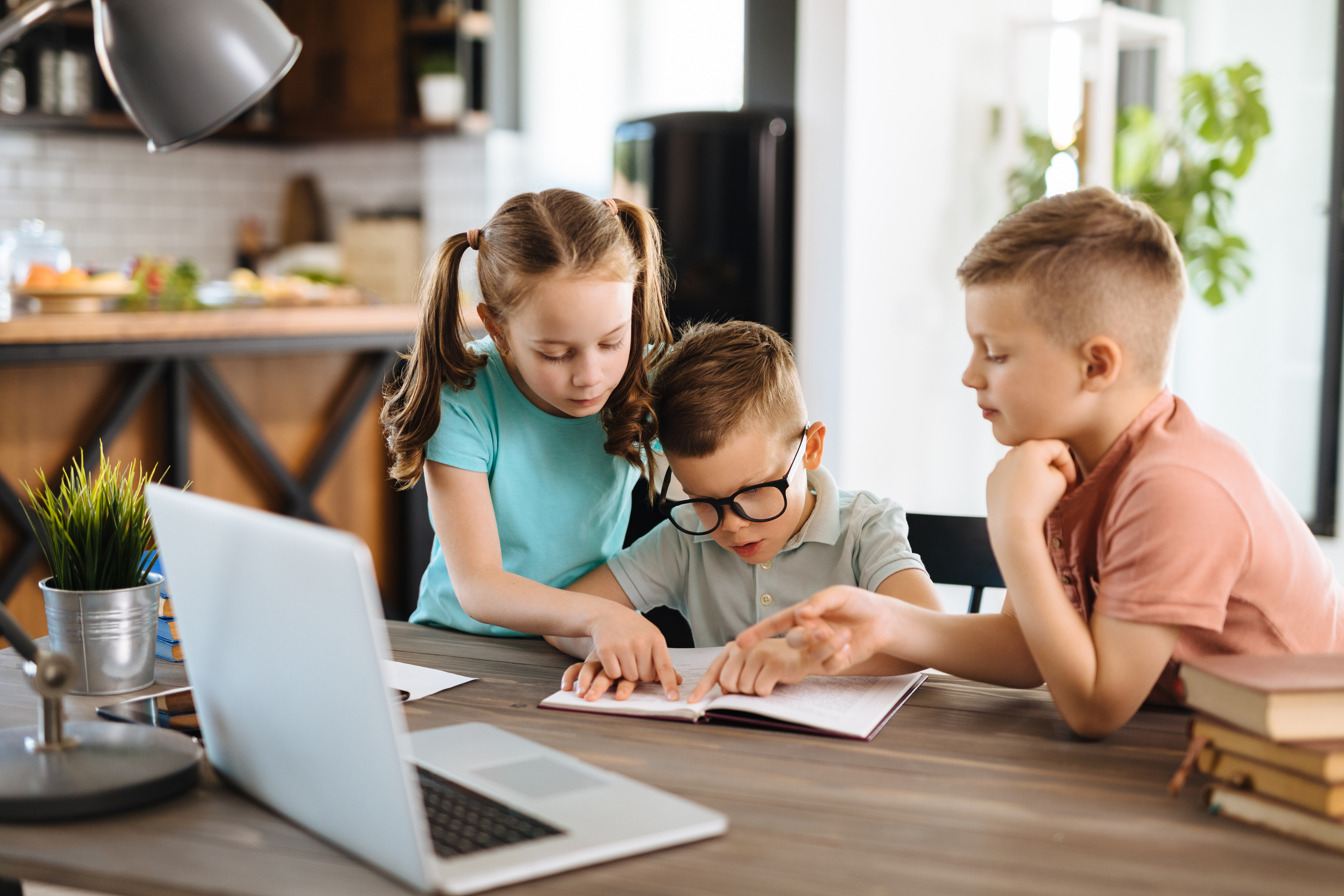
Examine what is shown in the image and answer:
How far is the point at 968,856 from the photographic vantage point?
0.81m

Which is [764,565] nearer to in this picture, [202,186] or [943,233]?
[943,233]

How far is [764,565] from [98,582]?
29.0 inches

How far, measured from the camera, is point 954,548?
5.20 feet

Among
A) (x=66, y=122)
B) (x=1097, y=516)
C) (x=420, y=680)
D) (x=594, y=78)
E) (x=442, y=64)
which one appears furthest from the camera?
(x=594, y=78)

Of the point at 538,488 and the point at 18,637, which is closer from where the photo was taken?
the point at 18,637

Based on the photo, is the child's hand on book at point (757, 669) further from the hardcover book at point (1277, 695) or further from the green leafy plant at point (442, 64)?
the green leafy plant at point (442, 64)

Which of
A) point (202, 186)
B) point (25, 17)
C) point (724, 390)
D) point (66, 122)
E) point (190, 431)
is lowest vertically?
point (190, 431)

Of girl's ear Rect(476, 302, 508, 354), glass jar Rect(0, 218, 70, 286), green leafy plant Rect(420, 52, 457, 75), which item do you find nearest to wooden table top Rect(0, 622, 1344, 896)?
girl's ear Rect(476, 302, 508, 354)

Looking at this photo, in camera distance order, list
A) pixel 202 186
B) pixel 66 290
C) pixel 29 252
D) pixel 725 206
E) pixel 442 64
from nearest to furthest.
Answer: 1. pixel 66 290
2. pixel 29 252
3. pixel 725 206
4. pixel 442 64
5. pixel 202 186

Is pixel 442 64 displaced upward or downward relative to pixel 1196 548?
upward

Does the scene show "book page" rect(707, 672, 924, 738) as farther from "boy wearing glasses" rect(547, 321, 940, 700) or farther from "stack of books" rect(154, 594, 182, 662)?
"stack of books" rect(154, 594, 182, 662)

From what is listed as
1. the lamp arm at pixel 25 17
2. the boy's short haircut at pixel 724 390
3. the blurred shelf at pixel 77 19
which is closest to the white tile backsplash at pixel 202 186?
the blurred shelf at pixel 77 19

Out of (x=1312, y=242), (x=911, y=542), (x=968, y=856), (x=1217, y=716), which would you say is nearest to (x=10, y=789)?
(x=968, y=856)

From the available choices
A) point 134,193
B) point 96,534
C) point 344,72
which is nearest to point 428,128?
point 344,72
